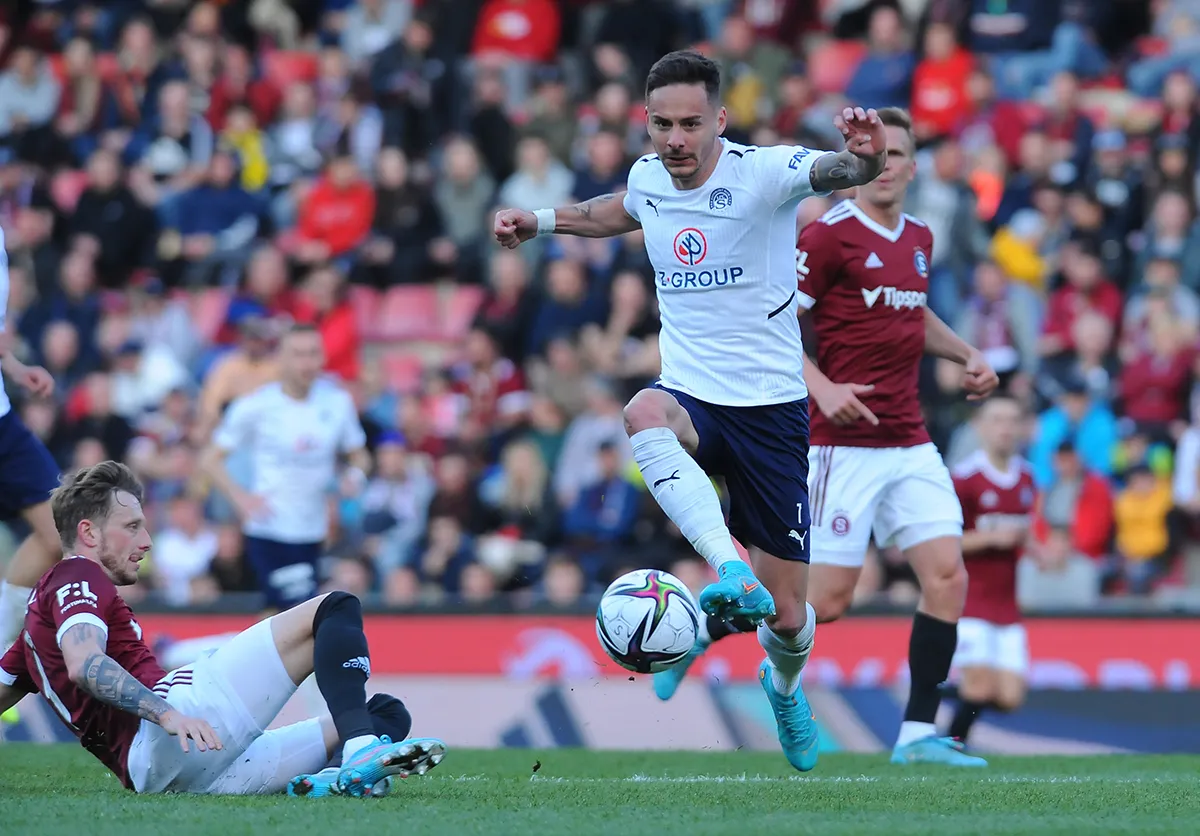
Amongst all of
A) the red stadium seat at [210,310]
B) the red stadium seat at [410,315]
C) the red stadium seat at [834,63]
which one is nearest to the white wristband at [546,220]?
the red stadium seat at [410,315]

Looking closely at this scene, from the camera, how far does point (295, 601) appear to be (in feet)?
35.8

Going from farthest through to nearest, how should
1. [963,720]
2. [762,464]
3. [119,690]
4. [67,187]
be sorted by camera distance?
1. [67,187]
2. [963,720]
3. [762,464]
4. [119,690]

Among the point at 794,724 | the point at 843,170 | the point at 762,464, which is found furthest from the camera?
the point at 794,724

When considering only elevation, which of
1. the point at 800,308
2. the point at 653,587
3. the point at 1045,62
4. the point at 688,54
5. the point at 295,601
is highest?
the point at 1045,62

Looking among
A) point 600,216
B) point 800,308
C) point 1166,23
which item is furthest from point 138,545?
point 1166,23

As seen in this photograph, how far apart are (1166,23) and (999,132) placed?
270 cm

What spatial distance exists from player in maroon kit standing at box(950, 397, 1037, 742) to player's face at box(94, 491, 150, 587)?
17.5 feet

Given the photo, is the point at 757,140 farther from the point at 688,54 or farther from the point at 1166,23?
the point at 688,54

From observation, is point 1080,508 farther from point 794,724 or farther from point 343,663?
point 343,663

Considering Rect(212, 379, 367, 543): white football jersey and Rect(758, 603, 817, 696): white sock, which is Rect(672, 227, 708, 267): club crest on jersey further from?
Rect(212, 379, 367, 543): white football jersey

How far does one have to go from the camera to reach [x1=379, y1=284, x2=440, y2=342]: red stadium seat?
15961 millimetres

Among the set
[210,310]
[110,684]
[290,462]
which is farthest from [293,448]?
[210,310]

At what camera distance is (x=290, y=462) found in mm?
11055

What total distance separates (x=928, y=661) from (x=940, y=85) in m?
8.42
